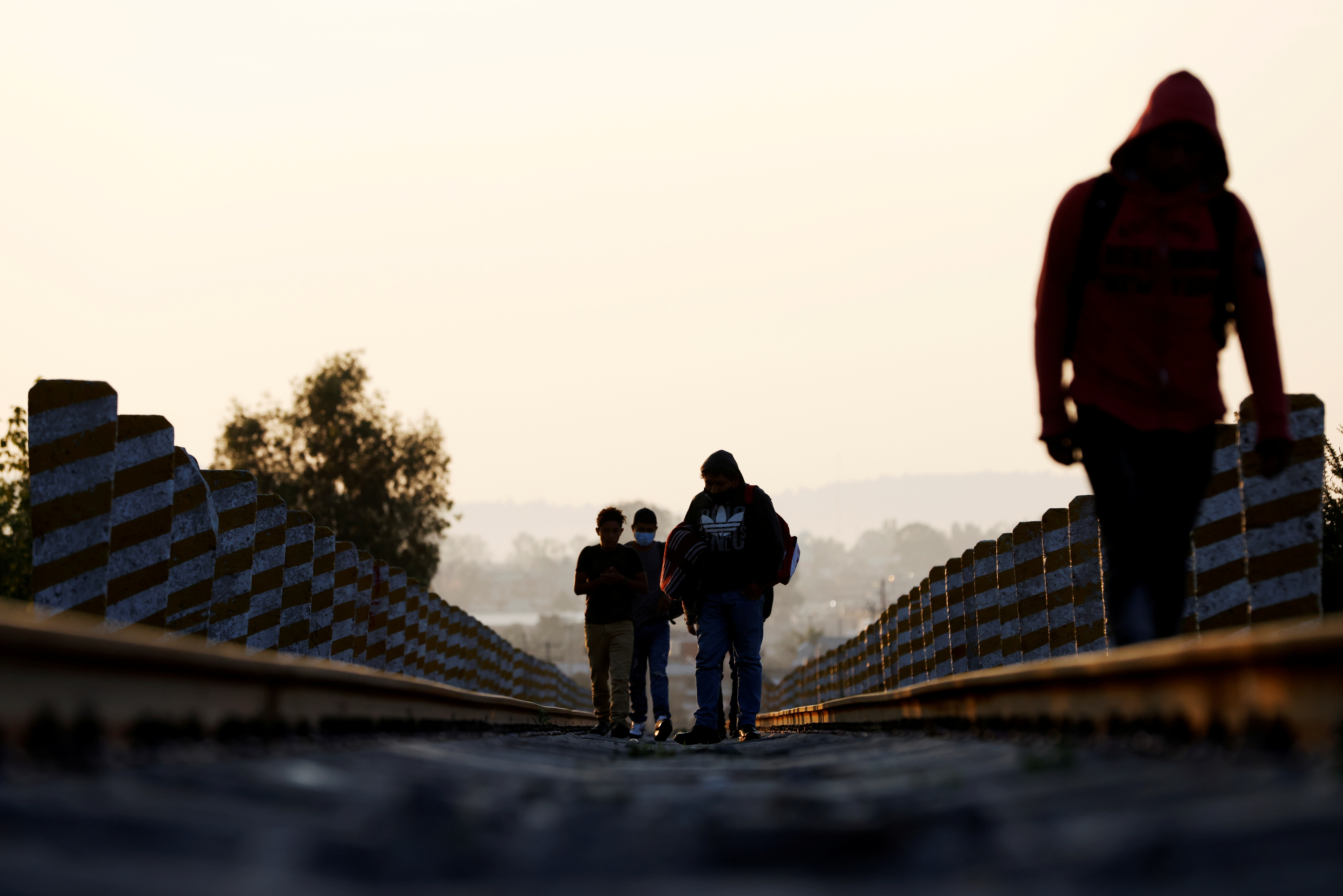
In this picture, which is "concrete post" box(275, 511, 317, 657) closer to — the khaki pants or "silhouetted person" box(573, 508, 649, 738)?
"silhouetted person" box(573, 508, 649, 738)

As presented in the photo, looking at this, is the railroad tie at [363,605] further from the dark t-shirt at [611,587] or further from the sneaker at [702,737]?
the sneaker at [702,737]

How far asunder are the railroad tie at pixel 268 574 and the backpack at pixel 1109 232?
7.26 metres

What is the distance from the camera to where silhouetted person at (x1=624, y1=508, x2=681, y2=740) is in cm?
1438

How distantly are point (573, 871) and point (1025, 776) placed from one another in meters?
1.46

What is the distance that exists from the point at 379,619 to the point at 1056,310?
11.6m

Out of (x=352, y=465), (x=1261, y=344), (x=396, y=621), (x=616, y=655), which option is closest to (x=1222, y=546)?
(x=1261, y=344)

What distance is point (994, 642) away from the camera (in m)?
13.9

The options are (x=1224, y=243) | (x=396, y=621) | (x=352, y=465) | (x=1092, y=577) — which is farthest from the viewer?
(x=352, y=465)

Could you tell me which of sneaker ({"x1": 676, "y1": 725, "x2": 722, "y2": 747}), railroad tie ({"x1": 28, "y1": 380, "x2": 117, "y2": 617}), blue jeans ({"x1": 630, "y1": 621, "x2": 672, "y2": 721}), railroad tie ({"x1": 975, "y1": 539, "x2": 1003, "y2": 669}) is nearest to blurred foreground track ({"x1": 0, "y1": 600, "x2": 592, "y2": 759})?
railroad tie ({"x1": 28, "y1": 380, "x2": 117, "y2": 617})

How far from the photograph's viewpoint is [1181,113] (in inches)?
222

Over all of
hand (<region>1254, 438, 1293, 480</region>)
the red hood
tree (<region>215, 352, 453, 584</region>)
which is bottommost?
hand (<region>1254, 438, 1293, 480</region>)

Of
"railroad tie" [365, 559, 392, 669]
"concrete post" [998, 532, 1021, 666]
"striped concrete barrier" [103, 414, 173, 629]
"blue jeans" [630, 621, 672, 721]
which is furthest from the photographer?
"railroad tie" [365, 559, 392, 669]

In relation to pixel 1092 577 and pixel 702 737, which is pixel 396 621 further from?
pixel 1092 577

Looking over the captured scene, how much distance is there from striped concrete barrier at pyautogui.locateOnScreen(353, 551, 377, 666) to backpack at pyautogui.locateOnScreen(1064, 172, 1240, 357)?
Result: 10.0 m
